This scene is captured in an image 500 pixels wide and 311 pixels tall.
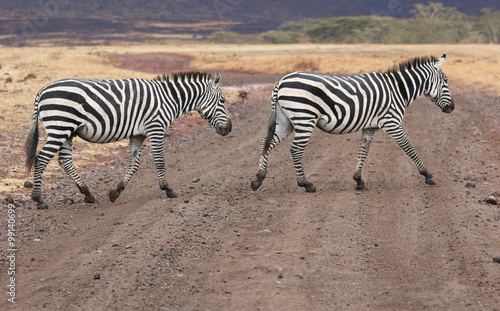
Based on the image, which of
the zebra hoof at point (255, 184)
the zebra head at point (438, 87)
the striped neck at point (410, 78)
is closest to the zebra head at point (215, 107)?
the zebra hoof at point (255, 184)

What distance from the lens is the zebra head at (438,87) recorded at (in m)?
9.38

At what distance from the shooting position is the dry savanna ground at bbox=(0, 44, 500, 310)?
16.2ft

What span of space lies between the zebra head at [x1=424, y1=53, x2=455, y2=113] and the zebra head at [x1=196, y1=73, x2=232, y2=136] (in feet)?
10.7

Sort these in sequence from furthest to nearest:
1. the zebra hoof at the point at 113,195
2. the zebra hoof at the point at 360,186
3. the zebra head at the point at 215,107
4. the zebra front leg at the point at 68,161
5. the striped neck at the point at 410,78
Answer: the striped neck at the point at 410,78
the zebra head at the point at 215,107
the zebra hoof at the point at 360,186
the zebra hoof at the point at 113,195
the zebra front leg at the point at 68,161

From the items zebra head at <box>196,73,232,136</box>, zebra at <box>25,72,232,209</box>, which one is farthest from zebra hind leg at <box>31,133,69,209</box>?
zebra head at <box>196,73,232,136</box>

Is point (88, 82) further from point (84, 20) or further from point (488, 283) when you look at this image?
point (84, 20)

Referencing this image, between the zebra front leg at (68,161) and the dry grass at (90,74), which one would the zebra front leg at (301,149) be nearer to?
the zebra front leg at (68,161)

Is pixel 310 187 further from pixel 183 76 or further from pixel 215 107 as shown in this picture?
pixel 183 76

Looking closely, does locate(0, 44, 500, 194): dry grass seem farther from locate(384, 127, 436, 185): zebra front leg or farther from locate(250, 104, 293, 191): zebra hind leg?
locate(384, 127, 436, 185): zebra front leg

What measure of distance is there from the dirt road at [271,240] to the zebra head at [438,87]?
1.09 meters

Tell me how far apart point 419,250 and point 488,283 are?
3.08 feet

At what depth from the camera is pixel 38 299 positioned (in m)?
4.86

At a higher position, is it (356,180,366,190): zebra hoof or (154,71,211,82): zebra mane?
(154,71,211,82): zebra mane

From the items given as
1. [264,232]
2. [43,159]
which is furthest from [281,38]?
[264,232]
